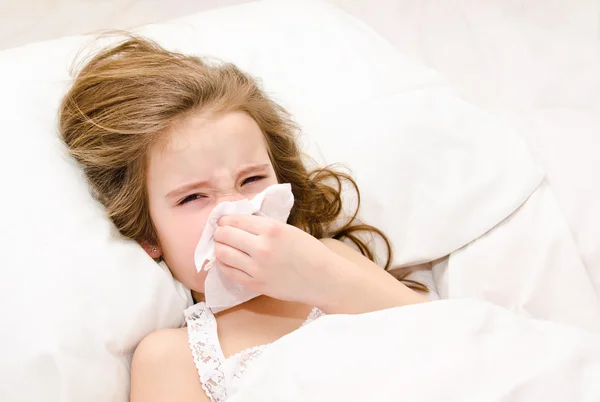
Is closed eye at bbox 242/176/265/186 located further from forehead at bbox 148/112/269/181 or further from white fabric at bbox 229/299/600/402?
white fabric at bbox 229/299/600/402

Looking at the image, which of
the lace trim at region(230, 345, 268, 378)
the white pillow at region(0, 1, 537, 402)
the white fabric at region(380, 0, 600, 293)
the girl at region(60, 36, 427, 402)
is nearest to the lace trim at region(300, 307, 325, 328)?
the girl at region(60, 36, 427, 402)

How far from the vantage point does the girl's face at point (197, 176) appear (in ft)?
4.03

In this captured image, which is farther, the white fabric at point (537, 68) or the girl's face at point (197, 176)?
the white fabric at point (537, 68)

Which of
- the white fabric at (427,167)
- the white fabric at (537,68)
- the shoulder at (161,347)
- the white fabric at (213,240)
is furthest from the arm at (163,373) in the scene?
the white fabric at (537,68)

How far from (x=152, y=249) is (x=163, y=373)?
0.26m

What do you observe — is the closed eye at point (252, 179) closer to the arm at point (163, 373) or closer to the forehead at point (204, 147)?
the forehead at point (204, 147)

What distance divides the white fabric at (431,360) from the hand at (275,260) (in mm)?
138

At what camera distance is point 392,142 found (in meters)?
1.48

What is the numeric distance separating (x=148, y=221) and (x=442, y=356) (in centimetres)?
59

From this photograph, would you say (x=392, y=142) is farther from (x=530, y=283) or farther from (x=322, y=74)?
(x=530, y=283)

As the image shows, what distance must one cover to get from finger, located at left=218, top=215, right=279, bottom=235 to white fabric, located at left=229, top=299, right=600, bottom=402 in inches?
7.3

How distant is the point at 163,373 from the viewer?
1.17 meters

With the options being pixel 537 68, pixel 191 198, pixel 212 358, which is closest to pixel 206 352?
pixel 212 358

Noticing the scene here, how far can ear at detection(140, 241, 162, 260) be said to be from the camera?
4.38 feet
